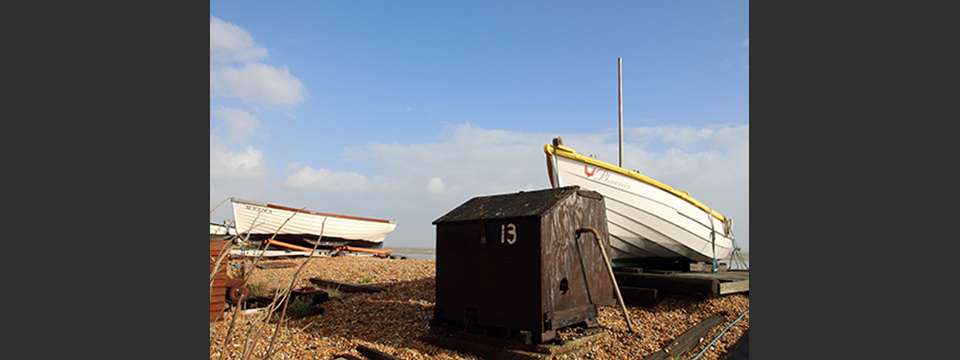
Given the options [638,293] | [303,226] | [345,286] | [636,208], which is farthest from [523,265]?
[303,226]

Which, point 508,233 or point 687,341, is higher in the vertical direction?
point 508,233

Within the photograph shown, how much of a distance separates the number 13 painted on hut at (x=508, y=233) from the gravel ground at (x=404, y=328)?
52.3 inches

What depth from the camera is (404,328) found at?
21.5 feet

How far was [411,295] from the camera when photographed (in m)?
8.59

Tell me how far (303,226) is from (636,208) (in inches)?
545

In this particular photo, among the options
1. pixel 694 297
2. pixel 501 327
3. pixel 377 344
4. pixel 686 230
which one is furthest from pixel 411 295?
pixel 686 230

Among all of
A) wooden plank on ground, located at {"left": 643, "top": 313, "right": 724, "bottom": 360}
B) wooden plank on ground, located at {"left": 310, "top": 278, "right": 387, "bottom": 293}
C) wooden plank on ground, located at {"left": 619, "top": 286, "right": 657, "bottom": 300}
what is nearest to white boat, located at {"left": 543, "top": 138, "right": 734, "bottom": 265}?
wooden plank on ground, located at {"left": 619, "top": 286, "right": 657, "bottom": 300}

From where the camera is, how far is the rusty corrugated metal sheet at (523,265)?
5082mm

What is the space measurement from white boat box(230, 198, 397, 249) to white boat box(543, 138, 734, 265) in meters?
9.55

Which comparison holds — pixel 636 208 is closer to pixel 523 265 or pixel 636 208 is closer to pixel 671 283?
pixel 671 283

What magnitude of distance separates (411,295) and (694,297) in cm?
468

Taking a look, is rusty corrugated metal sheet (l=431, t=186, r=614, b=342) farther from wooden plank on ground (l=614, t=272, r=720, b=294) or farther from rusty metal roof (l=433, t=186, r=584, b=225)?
wooden plank on ground (l=614, t=272, r=720, b=294)

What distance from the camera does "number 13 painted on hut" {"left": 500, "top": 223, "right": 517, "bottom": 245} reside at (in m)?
5.31
